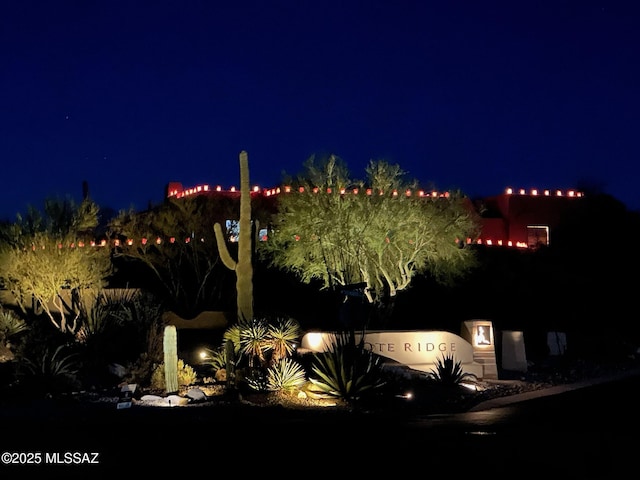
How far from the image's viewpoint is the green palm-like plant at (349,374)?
17.5 metres

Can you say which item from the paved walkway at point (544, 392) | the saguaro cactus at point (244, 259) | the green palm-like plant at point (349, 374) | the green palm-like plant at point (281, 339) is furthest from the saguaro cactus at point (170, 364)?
the paved walkway at point (544, 392)

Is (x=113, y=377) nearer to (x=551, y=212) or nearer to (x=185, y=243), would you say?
(x=185, y=243)

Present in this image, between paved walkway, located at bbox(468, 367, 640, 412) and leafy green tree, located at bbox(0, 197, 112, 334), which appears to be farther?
leafy green tree, located at bbox(0, 197, 112, 334)

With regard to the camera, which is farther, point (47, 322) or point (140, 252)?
point (140, 252)

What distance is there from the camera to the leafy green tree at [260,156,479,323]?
2992 centimetres

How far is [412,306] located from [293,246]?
276 inches

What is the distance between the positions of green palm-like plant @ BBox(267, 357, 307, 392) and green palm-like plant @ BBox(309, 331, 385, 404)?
1.09ft

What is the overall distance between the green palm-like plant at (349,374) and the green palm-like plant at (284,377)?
0.33m

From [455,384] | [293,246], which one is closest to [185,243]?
[293,246]

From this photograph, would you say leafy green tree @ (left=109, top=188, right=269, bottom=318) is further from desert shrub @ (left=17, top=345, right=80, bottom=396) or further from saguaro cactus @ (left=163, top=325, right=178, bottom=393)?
saguaro cactus @ (left=163, top=325, right=178, bottom=393)

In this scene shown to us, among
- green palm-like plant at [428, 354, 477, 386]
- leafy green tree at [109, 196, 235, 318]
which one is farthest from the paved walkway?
leafy green tree at [109, 196, 235, 318]

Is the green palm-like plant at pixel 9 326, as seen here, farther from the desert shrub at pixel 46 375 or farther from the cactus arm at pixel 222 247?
the cactus arm at pixel 222 247

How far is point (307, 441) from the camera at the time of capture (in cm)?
1220

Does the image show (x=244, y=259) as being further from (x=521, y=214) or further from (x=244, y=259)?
(x=521, y=214)
